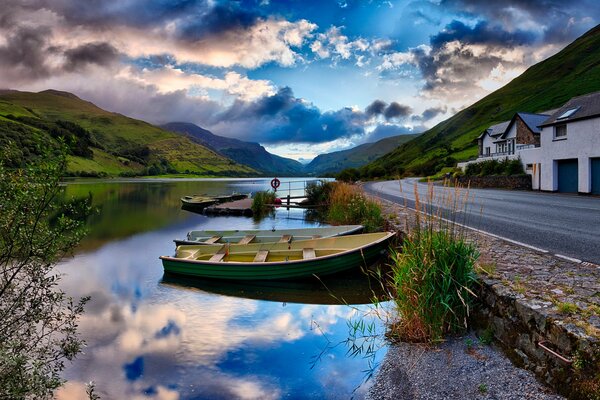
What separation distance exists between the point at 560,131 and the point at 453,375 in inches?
1226

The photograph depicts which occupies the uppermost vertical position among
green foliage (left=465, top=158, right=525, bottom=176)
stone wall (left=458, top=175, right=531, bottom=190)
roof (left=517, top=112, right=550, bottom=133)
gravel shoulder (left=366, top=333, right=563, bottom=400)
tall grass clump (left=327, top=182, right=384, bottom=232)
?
roof (left=517, top=112, right=550, bottom=133)

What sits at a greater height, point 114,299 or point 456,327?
point 456,327

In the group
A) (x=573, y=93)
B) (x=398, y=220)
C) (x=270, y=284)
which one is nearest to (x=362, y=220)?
(x=398, y=220)

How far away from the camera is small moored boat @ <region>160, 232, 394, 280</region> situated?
11.7 m

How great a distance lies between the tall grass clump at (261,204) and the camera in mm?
36438

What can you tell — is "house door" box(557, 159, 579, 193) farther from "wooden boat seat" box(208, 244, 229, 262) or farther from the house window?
"wooden boat seat" box(208, 244, 229, 262)

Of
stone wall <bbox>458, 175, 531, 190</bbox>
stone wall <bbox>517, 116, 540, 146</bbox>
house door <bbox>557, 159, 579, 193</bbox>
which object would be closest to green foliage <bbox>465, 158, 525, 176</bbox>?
stone wall <bbox>458, 175, 531, 190</bbox>

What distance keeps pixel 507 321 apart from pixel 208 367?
17.8 feet

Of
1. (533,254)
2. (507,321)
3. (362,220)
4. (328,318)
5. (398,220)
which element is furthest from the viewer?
(362,220)

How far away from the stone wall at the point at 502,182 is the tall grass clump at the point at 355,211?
12.9m

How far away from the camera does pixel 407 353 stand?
6352 millimetres

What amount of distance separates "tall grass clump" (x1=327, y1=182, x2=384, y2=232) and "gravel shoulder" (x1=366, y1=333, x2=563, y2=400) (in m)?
10.6

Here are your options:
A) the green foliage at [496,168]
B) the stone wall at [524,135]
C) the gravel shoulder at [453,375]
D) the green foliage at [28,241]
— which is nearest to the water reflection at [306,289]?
the gravel shoulder at [453,375]

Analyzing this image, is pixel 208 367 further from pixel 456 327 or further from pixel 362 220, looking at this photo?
pixel 362 220
